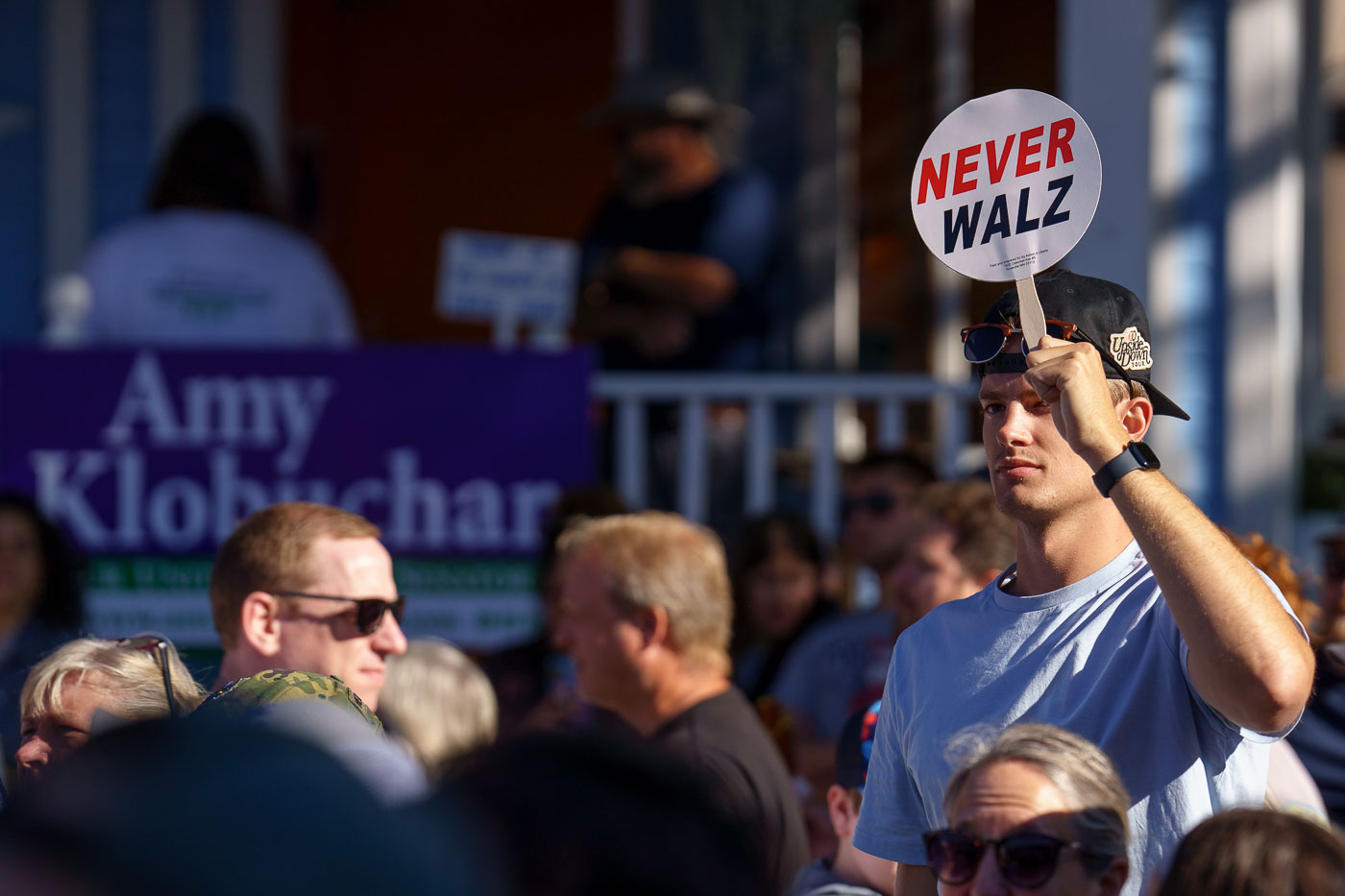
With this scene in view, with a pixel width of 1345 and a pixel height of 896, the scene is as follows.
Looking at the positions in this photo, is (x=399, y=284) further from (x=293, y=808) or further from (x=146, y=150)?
(x=293, y=808)

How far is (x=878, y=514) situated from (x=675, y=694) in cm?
186

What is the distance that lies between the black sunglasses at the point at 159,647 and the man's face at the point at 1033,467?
1215 millimetres

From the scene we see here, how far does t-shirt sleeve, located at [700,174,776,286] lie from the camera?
19.4 feet

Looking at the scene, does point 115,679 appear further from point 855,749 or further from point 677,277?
point 677,277

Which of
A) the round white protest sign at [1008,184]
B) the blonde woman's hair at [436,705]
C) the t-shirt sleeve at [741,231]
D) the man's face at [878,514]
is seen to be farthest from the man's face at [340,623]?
the t-shirt sleeve at [741,231]

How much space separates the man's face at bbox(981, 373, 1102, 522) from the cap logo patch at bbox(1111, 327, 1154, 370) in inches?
5.0

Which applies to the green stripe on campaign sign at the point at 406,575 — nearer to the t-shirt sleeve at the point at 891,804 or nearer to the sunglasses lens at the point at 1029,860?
the t-shirt sleeve at the point at 891,804

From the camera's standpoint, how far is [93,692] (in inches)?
93.4

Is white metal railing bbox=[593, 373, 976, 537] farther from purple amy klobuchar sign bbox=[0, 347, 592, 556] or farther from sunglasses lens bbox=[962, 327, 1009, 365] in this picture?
sunglasses lens bbox=[962, 327, 1009, 365]

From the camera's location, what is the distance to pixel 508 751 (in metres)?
0.99

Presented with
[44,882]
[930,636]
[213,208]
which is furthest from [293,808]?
[213,208]

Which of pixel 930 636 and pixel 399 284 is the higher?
pixel 399 284

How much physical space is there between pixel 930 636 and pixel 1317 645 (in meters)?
1.37

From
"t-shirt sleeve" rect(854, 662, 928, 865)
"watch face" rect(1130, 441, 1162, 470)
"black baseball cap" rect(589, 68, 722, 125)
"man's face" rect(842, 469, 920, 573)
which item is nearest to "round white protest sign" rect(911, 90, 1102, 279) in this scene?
"watch face" rect(1130, 441, 1162, 470)
